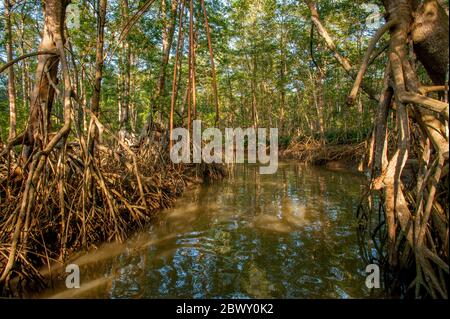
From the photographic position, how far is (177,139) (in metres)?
8.55

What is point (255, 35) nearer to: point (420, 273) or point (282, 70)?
point (282, 70)

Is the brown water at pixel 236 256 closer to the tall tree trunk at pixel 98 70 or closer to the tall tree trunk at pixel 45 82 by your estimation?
the tall tree trunk at pixel 45 82

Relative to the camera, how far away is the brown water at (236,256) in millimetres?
2801

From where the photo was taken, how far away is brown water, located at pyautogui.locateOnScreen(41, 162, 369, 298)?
2801 millimetres

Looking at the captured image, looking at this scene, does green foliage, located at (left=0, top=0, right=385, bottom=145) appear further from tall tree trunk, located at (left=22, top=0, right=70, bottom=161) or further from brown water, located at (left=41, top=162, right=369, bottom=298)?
brown water, located at (left=41, top=162, right=369, bottom=298)

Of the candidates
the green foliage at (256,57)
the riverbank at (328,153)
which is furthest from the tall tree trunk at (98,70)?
the riverbank at (328,153)

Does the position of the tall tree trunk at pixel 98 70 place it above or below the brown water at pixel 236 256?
above

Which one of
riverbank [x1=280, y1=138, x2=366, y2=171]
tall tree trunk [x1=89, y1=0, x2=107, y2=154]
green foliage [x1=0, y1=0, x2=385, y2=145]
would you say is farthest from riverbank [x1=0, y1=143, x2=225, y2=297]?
riverbank [x1=280, y1=138, x2=366, y2=171]

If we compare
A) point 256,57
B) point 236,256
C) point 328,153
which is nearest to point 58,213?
point 236,256

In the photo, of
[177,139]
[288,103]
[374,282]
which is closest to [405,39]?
[374,282]

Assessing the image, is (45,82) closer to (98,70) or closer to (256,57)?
(98,70)

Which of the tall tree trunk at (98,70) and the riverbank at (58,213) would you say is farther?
the tall tree trunk at (98,70)

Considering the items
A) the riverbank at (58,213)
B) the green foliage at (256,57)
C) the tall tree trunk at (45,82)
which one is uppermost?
the green foliage at (256,57)
